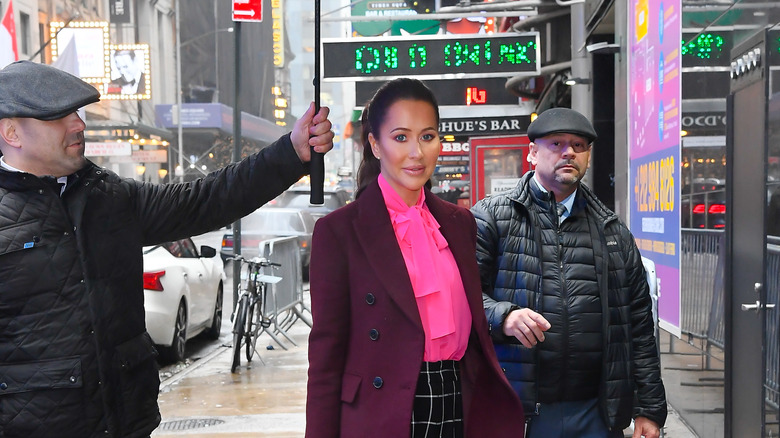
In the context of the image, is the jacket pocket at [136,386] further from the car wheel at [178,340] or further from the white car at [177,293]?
the car wheel at [178,340]

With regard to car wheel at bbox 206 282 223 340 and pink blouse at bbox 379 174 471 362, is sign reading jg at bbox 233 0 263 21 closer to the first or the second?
car wheel at bbox 206 282 223 340

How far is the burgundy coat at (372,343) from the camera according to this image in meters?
2.80

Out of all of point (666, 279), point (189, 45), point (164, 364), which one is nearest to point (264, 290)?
point (164, 364)

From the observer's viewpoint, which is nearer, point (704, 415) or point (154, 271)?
point (704, 415)

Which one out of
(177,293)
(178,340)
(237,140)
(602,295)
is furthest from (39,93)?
(237,140)

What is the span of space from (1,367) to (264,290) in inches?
333

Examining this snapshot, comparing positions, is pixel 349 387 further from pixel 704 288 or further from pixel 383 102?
pixel 704 288

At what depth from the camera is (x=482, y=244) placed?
392 cm

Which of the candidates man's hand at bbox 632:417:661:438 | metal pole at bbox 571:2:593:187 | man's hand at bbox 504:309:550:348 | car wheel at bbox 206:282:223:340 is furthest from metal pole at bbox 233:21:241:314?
man's hand at bbox 504:309:550:348

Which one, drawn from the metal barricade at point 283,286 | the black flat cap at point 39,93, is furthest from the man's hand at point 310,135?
the metal barricade at point 283,286

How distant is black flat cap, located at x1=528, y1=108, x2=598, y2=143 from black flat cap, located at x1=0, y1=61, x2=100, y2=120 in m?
1.87

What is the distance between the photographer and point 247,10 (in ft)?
38.1

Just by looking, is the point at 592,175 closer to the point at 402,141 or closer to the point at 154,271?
the point at 154,271

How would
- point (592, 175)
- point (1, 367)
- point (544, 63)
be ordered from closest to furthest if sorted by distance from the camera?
1. point (1, 367)
2. point (592, 175)
3. point (544, 63)
